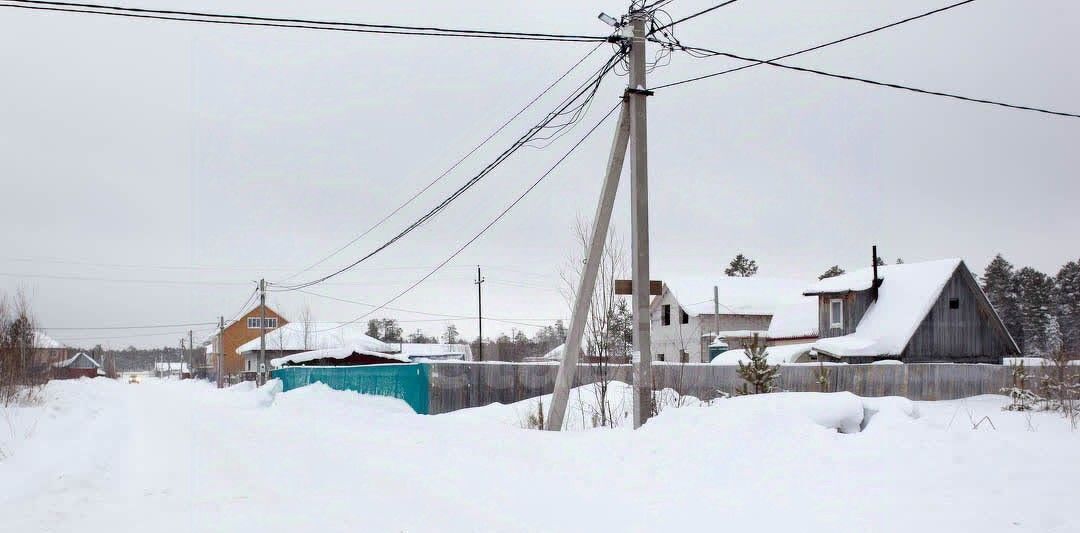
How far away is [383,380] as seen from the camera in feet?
90.9

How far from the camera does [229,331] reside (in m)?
101

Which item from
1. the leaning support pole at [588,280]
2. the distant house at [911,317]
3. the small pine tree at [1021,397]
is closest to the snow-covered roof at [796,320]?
the distant house at [911,317]

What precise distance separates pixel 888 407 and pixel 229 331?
3953 inches

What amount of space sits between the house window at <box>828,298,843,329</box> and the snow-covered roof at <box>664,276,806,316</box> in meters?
13.2

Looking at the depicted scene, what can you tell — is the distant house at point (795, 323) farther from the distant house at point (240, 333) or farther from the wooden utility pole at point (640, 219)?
the distant house at point (240, 333)

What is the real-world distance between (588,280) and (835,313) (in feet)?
101

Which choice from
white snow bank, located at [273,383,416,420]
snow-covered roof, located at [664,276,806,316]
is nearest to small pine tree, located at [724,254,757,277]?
snow-covered roof, located at [664,276,806,316]

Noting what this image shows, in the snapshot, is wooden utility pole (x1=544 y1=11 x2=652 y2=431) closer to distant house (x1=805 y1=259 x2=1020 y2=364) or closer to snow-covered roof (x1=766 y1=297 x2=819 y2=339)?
distant house (x1=805 y1=259 x2=1020 y2=364)

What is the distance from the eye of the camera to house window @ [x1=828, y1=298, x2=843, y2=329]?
4159cm

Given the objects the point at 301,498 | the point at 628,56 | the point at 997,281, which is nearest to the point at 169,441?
the point at 301,498

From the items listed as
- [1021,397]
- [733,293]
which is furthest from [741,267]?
[1021,397]

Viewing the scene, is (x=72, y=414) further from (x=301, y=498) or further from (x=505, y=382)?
(x=301, y=498)

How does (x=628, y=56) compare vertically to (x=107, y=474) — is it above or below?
above

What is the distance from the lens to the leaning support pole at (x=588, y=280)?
14549 mm
